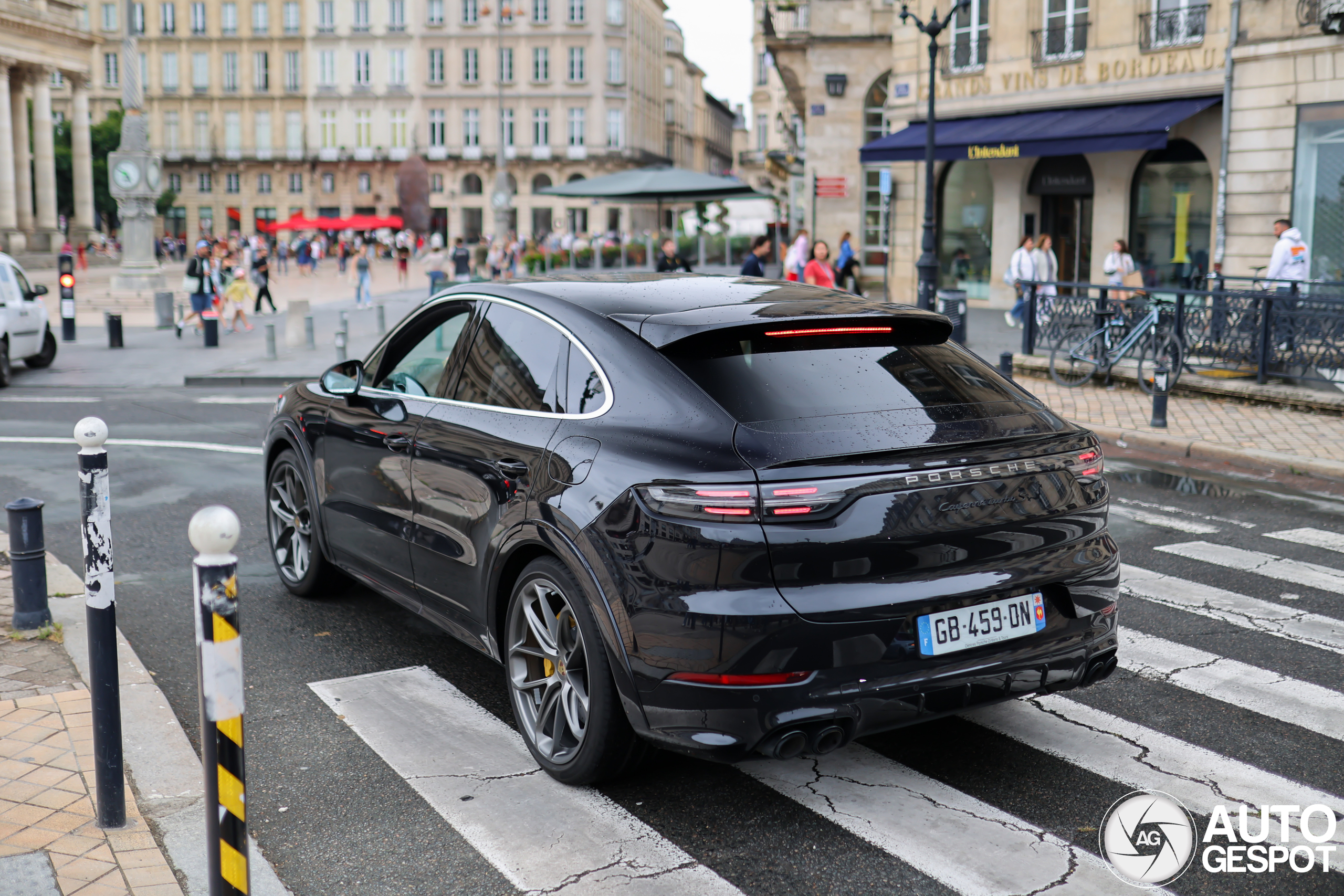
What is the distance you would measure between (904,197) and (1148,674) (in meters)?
26.2

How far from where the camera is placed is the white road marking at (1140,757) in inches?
163

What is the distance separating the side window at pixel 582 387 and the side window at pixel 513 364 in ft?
0.21

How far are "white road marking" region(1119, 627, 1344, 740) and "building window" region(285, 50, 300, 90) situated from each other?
101631 mm

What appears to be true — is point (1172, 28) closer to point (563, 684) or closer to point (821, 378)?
A: point (821, 378)

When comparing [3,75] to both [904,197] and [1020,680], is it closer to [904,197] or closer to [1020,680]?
[904,197]

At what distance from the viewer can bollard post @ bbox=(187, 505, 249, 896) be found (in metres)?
2.93

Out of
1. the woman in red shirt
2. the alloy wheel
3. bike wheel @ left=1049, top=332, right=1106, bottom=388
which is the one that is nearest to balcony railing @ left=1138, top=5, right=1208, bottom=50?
the woman in red shirt

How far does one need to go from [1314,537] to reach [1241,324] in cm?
649

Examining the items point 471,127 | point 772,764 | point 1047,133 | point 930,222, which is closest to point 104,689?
point 772,764

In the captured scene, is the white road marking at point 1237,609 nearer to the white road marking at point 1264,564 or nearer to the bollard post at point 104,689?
the white road marking at point 1264,564

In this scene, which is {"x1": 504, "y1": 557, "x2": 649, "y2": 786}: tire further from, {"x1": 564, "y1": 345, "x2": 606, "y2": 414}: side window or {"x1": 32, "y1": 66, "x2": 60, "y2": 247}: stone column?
{"x1": 32, "y1": 66, "x2": 60, "y2": 247}: stone column

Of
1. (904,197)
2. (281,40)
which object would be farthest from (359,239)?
(904,197)

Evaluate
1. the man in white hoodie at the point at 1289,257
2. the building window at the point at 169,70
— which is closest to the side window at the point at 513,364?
the man in white hoodie at the point at 1289,257

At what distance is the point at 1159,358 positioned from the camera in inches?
576
